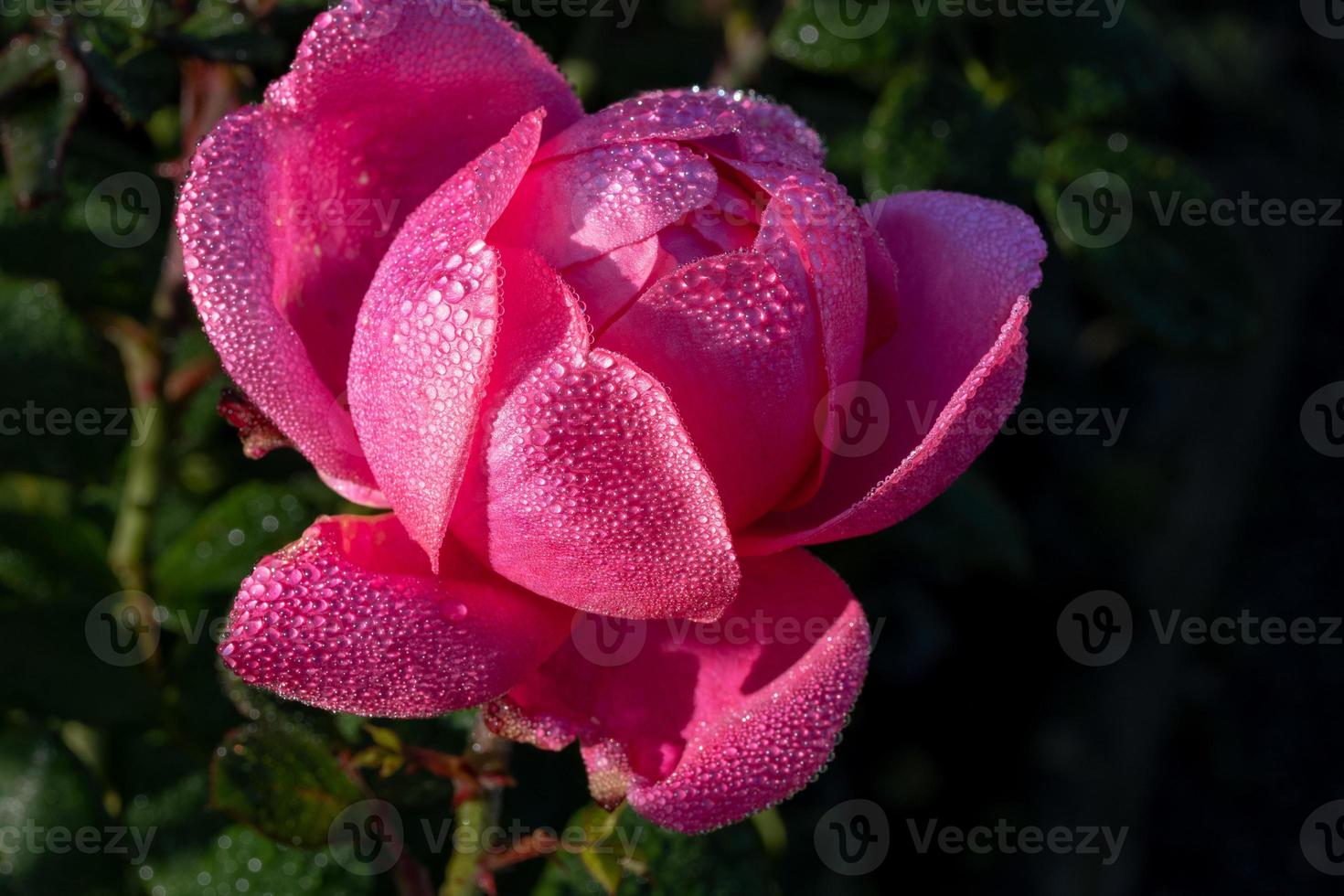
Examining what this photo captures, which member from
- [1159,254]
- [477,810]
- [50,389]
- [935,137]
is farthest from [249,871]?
[1159,254]

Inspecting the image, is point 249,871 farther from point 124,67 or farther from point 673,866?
point 124,67

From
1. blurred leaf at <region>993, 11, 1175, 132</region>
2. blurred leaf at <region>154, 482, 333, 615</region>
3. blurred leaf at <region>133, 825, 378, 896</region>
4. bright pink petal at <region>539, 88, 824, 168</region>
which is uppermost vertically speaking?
bright pink petal at <region>539, 88, 824, 168</region>

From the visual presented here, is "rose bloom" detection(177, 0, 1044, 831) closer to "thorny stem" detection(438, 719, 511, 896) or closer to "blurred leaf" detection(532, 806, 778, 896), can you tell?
"thorny stem" detection(438, 719, 511, 896)

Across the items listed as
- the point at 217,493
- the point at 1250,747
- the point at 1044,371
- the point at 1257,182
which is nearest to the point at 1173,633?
the point at 1250,747

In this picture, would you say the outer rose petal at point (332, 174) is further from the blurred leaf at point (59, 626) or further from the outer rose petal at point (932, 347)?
the blurred leaf at point (59, 626)

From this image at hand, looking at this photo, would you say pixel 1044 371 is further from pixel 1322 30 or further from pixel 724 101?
pixel 1322 30

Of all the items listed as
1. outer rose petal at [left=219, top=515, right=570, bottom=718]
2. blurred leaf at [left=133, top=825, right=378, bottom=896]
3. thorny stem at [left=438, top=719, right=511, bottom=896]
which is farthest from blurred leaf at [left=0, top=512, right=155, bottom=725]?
outer rose petal at [left=219, top=515, right=570, bottom=718]

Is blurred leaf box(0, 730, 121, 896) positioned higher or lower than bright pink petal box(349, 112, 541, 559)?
lower
